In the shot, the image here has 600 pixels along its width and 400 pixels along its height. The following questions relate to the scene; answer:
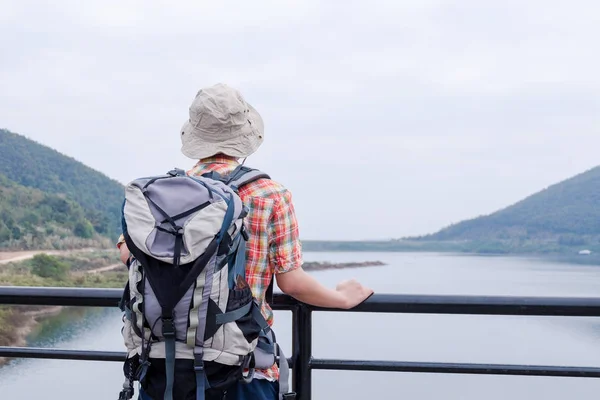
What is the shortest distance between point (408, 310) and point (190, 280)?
0.78 metres

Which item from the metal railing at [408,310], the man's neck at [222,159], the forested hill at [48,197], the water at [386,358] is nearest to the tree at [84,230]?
the forested hill at [48,197]

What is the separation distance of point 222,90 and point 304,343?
0.89 meters

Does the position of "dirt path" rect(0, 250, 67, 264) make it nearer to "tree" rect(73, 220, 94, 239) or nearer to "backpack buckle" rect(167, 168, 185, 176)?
"tree" rect(73, 220, 94, 239)

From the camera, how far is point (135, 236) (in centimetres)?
139

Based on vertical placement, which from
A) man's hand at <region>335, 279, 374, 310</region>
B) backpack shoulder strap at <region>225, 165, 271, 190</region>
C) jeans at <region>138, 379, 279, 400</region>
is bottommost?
jeans at <region>138, 379, 279, 400</region>

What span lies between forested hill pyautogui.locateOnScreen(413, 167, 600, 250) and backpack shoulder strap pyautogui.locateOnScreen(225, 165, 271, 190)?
7756 millimetres

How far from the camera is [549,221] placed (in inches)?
459

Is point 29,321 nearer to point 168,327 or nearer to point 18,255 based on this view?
point 168,327

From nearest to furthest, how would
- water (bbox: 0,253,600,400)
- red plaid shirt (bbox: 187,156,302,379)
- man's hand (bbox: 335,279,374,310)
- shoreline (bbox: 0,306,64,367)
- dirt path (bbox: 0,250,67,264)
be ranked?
red plaid shirt (bbox: 187,156,302,379)
man's hand (bbox: 335,279,374,310)
water (bbox: 0,253,600,400)
shoreline (bbox: 0,306,64,367)
dirt path (bbox: 0,250,67,264)

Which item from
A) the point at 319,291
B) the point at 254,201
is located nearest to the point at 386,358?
the point at 319,291

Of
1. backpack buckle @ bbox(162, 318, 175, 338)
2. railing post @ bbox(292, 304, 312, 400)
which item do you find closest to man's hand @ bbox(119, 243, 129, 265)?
backpack buckle @ bbox(162, 318, 175, 338)

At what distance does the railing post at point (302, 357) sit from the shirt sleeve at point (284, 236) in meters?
0.42

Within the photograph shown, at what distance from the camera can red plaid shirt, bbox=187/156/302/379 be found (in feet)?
4.85

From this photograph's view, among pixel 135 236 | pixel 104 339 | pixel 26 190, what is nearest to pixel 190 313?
pixel 135 236
